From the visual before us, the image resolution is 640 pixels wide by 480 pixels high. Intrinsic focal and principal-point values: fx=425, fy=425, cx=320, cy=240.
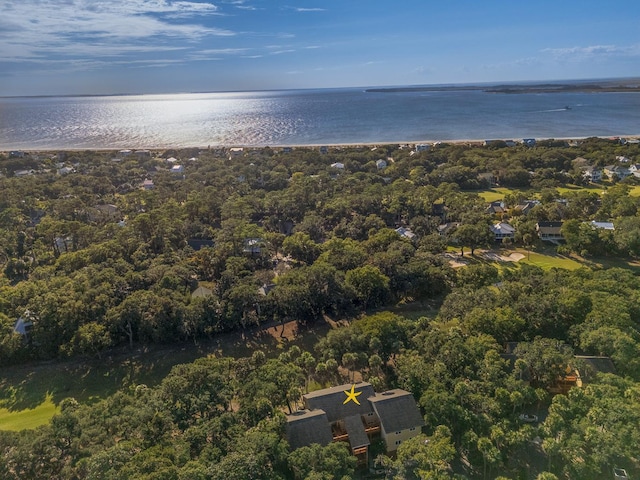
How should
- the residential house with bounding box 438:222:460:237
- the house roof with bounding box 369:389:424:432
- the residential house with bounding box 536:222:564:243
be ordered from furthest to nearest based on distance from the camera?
the residential house with bounding box 438:222:460:237, the residential house with bounding box 536:222:564:243, the house roof with bounding box 369:389:424:432

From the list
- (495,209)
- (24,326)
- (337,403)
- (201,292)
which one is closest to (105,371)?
(24,326)

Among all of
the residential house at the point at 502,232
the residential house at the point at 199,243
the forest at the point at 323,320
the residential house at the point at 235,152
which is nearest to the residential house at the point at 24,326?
the forest at the point at 323,320

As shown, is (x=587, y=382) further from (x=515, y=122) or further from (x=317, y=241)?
(x=515, y=122)

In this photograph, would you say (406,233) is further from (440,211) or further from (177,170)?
(177,170)

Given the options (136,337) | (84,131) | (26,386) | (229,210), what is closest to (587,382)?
(136,337)

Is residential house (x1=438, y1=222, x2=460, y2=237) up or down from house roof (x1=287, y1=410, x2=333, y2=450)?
up

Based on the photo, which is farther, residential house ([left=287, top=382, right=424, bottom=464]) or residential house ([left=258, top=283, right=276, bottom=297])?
residential house ([left=258, top=283, right=276, bottom=297])

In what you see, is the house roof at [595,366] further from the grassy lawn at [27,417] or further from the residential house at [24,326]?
the residential house at [24,326]

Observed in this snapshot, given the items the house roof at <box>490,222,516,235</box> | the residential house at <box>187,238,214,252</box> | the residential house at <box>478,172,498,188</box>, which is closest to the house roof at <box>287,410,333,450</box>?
the residential house at <box>187,238,214,252</box>

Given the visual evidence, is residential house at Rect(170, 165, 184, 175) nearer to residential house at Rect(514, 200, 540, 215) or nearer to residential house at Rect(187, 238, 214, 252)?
residential house at Rect(187, 238, 214, 252)
